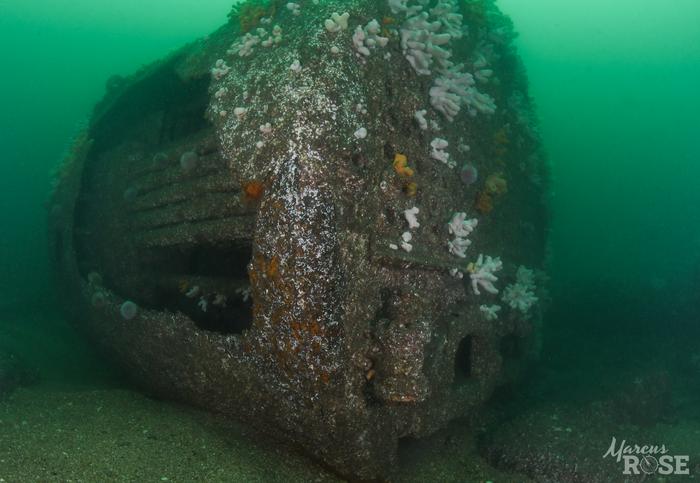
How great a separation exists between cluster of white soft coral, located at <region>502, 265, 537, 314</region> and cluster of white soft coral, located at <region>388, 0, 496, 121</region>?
2.41 meters

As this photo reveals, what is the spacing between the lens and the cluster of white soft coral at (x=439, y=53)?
5059 millimetres

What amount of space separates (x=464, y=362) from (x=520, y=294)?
1307mm

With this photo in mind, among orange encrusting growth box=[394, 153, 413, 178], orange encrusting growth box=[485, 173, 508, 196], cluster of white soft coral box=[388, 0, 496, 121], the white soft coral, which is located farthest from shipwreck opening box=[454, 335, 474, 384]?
cluster of white soft coral box=[388, 0, 496, 121]

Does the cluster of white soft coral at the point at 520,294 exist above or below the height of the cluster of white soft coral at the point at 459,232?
below

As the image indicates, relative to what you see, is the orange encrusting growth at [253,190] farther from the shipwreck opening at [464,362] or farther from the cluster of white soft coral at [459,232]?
the shipwreck opening at [464,362]

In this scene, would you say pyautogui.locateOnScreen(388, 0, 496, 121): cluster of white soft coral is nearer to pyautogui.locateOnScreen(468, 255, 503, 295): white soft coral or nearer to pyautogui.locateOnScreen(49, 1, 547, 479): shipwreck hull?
pyautogui.locateOnScreen(49, 1, 547, 479): shipwreck hull

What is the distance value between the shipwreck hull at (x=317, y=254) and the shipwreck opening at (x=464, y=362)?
0.03m

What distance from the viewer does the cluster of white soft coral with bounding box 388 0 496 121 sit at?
5.06m

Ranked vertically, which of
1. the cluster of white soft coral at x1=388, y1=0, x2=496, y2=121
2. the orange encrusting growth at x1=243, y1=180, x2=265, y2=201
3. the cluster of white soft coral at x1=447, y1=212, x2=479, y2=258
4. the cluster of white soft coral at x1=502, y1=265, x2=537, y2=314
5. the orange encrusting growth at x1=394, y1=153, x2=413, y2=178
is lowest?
the cluster of white soft coral at x1=502, y1=265, x2=537, y2=314

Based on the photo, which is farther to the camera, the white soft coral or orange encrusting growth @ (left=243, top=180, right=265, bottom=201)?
the white soft coral

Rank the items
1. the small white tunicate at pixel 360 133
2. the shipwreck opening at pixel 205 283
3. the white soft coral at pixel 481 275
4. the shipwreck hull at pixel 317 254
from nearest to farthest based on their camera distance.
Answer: the shipwreck hull at pixel 317 254, the small white tunicate at pixel 360 133, the white soft coral at pixel 481 275, the shipwreck opening at pixel 205 283

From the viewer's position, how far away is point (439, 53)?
17.3 ft

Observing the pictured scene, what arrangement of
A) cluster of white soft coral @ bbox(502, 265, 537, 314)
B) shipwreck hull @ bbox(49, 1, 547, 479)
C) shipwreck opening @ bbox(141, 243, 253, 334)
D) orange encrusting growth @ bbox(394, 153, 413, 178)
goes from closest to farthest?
shipwreck hull @ bbox(49, 1, 547, 479) < orange encrusting growth @ bbox(394, 153, 413, 178) < shipwreck opening @ bbox(141, 243, 253, 334) < cluster of white soft coral @ bbox(502, 265, 537, 314)

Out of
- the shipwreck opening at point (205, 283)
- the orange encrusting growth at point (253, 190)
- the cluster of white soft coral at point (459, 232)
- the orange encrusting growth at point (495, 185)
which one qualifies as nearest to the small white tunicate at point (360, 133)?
the orange encrusting growth at point (253, 190)
